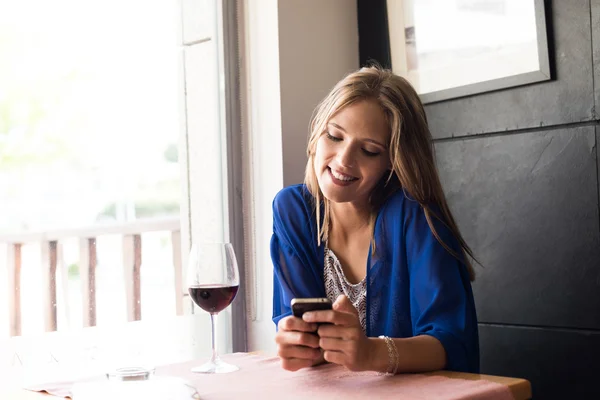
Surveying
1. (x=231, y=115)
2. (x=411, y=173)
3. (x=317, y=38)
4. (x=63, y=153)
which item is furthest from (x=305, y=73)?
(x=63, y=153)

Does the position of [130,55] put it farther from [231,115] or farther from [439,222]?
[439,222]

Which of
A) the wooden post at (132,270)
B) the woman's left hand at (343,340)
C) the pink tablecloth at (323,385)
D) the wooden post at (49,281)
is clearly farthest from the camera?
the wooden post at (132,270)

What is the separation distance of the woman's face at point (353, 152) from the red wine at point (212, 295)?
0.44m

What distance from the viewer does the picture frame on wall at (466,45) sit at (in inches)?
75.4

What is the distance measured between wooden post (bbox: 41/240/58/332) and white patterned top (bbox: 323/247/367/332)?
2.43 meters

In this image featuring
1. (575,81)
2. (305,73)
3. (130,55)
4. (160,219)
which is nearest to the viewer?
(575,81)

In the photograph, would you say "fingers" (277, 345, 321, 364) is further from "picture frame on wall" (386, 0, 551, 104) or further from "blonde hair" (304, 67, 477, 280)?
"picture frame on wall" (386, 0, 551, 104)

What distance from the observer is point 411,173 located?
1.66m

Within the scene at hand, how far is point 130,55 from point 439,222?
2393 mm

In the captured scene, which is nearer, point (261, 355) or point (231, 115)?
point (261, 355)

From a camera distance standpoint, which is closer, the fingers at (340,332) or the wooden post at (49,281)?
the fingers at (340,332)

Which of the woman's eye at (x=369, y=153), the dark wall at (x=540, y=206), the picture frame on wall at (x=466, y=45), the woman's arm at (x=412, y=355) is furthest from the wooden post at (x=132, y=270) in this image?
the woman's arm at (x=412, y=355)

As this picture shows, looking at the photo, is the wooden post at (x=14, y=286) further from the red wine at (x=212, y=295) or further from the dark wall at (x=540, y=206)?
the red wine at (x=212, y=295)

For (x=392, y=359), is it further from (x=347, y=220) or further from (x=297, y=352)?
(x=347, y=220)
